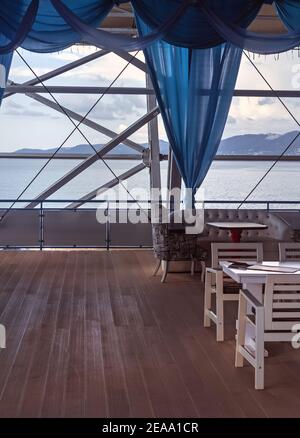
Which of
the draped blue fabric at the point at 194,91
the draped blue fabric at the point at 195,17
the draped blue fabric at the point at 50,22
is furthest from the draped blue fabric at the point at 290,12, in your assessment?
the draped blue fabric at the point at 50,22

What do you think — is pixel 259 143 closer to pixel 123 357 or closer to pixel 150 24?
pixel 150 24

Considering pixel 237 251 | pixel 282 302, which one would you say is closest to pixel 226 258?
pixel 237 251

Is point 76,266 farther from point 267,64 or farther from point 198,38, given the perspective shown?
point 267,64

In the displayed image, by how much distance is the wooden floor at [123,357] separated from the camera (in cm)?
324

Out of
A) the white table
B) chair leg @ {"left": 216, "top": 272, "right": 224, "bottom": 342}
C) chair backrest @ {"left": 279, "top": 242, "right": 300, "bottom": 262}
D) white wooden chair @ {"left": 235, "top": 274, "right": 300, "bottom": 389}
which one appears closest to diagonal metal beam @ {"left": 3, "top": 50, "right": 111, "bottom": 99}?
chair backrest @ {"left": 279, "top": 242, "right": 300, "bottom": 262}

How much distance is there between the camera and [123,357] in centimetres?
403

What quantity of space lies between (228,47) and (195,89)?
1.75ft

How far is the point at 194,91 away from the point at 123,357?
3.48 metres

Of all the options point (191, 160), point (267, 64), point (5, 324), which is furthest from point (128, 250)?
point (5, 324)

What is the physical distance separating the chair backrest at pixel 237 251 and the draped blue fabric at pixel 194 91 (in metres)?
2.26

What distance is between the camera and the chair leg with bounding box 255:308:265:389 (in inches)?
133

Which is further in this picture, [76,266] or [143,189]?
[143,189]

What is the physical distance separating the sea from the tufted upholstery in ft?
2.75
